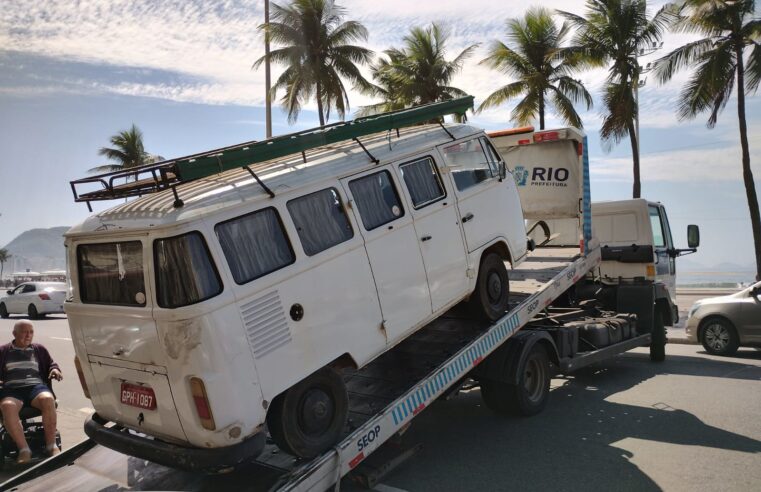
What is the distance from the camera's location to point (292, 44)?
2230cm

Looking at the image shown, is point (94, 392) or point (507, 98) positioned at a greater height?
point (507, 98)

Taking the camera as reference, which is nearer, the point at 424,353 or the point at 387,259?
the point at 387,259

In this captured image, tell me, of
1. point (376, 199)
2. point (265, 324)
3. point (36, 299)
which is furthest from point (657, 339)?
point (36, 299)

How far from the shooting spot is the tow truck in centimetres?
478

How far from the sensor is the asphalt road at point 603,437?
17.2ft

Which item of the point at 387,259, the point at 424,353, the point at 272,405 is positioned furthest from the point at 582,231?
the point at 272,405

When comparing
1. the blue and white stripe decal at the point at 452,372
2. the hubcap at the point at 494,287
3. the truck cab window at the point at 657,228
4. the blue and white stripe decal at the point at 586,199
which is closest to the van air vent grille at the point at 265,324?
the blue and white stripe decal at the point at 452,372

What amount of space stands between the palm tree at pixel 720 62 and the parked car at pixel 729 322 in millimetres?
9764

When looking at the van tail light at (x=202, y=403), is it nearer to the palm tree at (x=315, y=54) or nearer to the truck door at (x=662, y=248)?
the truck door at (x=662, y=248)

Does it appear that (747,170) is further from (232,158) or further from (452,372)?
(232,158)

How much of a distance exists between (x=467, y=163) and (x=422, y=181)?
92 centimetres

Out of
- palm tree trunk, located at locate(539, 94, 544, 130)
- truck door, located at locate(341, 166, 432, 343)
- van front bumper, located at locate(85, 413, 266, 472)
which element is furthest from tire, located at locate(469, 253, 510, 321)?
palm tree trunk, located at locate(539, 94, 544, 130)

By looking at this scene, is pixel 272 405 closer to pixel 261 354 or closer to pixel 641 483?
pixel 261 354

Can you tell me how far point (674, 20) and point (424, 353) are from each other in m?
18.3
